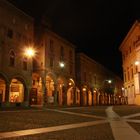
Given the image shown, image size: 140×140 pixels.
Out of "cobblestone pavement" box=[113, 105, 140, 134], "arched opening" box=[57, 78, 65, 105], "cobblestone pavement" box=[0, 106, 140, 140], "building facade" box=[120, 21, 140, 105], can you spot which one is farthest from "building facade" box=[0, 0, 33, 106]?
"cobblestone pavement" box=[0, 106, 140, 140]

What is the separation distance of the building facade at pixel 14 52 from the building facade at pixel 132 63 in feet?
57.4

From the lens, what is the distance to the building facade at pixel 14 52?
30.8 metres

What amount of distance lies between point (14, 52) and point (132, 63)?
71.8 ft

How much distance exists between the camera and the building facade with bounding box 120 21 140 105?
3632 cm

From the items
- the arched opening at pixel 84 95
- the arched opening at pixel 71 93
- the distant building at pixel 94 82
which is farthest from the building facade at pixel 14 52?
the arched opening at pixel 84 95

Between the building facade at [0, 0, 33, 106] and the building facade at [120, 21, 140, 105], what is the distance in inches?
689

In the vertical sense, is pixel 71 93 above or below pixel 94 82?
below

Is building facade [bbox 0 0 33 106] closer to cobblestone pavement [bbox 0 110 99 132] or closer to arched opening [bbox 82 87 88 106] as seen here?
cobblestone pavement [bbox 0 110 99 132]

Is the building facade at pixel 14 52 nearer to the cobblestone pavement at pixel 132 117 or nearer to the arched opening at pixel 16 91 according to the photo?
the arched opening at pixel 16 91

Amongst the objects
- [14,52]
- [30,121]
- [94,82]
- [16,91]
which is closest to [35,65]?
[16,91]

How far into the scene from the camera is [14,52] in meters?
32.7

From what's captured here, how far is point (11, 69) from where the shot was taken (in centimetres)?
3192

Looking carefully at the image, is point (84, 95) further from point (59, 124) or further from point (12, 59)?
point (59, 124)

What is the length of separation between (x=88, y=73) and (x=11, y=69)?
1274 inches
